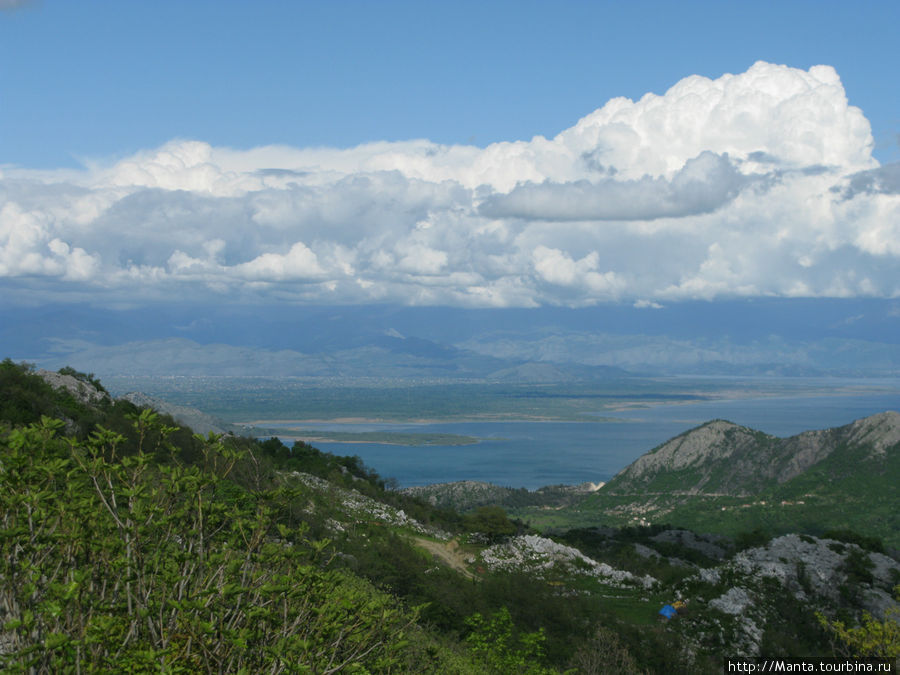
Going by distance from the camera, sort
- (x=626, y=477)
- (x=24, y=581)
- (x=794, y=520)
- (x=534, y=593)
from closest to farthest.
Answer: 1. (x=24, y=581)
2. (x=534, y=593)
3. (x=794, y=520)
4. (x=626, y=477)

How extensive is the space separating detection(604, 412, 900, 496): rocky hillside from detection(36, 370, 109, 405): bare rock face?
105m

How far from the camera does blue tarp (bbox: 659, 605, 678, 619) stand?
133ft

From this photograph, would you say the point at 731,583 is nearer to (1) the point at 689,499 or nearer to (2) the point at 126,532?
(2) the point at 126,532

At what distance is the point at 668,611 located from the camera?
4106 centimetres

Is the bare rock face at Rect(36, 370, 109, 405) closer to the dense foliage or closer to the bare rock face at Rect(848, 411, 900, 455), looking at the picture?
the dense foliage

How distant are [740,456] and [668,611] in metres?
107

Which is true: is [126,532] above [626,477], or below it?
above

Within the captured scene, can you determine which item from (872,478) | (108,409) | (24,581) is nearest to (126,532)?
(24,581)

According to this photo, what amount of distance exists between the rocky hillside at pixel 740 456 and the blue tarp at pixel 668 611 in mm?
88554

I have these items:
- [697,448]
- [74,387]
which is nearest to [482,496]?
[697,448]

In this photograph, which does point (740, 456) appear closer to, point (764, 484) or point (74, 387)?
point (764, 484)

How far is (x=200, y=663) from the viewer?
8.48 m

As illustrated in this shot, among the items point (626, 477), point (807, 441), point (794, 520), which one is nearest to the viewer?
point (794, 520)

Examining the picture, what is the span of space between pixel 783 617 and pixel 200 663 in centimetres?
4186
